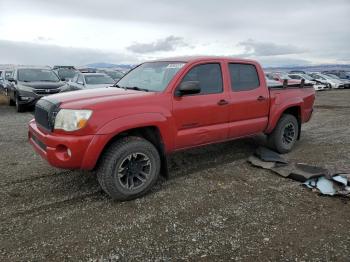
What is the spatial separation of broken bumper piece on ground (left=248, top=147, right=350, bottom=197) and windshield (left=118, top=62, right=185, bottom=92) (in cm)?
217

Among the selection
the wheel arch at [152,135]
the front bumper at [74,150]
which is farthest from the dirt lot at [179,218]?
the front bumper at [74,150]

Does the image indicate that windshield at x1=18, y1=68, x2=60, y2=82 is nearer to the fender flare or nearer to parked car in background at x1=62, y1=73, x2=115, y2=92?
parked car in background at x1=62, y1=73, x2=115, y2=92

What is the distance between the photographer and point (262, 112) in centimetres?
578

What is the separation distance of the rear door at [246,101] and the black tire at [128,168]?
1.60 metres

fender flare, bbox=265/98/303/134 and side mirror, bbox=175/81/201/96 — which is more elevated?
side mirror, bbox=175/81/201/96

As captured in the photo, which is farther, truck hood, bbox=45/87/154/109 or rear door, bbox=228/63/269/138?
rear door, bbox=228/63/269/138

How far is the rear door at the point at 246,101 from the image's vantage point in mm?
5301

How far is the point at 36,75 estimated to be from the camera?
13117 mm

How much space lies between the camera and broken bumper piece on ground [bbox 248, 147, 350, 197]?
178 inches

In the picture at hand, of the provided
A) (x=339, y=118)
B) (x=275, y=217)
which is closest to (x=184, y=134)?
(x=275, y=217)

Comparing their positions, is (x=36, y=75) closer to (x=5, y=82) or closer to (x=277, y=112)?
(x=5, y=82)

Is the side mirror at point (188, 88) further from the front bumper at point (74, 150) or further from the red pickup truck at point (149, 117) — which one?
the front bumper at point (74, 150)

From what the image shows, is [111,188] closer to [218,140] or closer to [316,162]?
[218,140]

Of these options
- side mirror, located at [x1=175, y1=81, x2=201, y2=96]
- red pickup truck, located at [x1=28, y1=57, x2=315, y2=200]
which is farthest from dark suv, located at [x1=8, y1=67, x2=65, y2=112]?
side mirror, located at [x1=175, y1=81, x2=201, y2=96]
